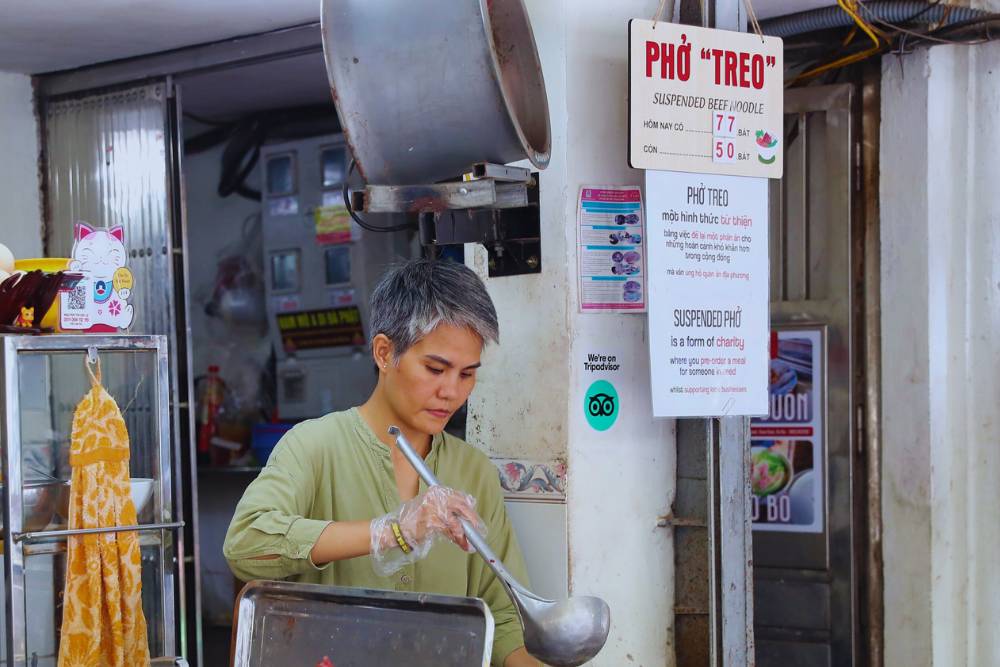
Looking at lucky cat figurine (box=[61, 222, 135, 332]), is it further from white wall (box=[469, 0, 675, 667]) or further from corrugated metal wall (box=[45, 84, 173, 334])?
corrugated metal wall (box=[45, 84, 173, 334])

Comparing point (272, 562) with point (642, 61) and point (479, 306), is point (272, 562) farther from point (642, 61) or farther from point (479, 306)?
point (642, 61)

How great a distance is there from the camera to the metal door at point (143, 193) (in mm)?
4016

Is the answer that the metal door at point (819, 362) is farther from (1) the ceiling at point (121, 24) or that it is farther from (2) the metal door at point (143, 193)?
(2) the metal door at point (143, 193)

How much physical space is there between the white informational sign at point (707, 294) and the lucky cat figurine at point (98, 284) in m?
1.33

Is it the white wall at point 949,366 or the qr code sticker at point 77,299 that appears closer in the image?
the qr code sticker at point 77,299

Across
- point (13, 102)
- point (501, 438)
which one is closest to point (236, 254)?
point (13, 102)

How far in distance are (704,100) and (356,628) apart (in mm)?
1349

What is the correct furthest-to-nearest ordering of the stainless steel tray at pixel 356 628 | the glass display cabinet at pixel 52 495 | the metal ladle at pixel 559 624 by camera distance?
the glass display cabinet at pixel 52 495
the metal ladle at pixel 559 624
the stainless steel tray at pixel 356 628

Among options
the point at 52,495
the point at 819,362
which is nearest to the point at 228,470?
the point at 52,495

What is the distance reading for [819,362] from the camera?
12.4ft

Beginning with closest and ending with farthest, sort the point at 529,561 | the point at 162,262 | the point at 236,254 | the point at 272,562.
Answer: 1. the point at 272,562
2. the point at 529,561
3. the point at 162,262
4. the point at 236,254

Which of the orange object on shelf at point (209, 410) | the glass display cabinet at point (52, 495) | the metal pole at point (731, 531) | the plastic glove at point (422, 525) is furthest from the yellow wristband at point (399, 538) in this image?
the orange object on shelf at point (209, 410)

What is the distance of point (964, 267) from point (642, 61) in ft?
5.34

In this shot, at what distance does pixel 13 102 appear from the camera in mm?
4238
